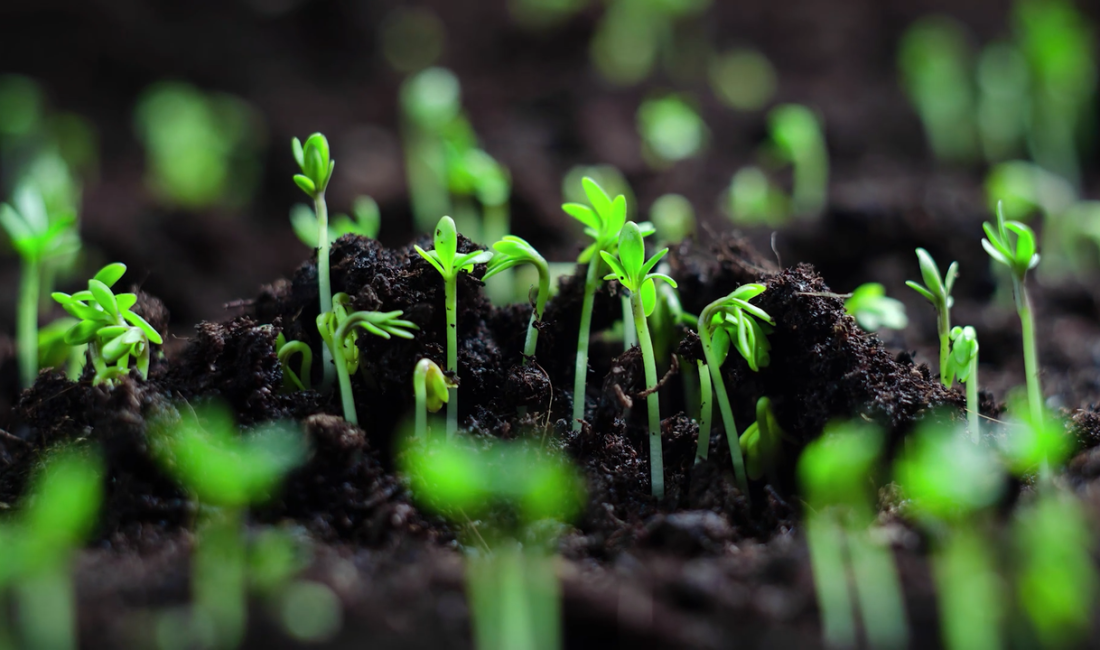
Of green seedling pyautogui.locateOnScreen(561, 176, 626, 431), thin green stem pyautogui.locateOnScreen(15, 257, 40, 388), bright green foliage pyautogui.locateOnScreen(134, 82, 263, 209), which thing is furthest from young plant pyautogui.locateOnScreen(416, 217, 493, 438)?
bright green foliage pyautogui.locateOnScreen(134, 82, 263, 209)

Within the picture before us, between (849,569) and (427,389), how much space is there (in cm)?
55

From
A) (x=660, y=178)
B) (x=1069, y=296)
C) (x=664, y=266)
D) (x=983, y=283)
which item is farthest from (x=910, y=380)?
(x=660, y=178)

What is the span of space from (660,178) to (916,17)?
76.2 inches

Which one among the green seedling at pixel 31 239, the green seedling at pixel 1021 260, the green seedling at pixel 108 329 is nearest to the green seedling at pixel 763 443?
the green seedling at pixel 1021 260

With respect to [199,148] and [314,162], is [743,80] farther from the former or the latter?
[314,162]

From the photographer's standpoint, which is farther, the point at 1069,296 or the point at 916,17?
the point at 916,17

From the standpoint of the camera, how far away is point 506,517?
1.06 m

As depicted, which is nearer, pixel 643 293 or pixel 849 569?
pixel 849 569

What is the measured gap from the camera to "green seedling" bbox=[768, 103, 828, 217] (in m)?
2.36

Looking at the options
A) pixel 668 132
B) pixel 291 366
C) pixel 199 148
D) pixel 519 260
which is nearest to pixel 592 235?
pixel 519 260

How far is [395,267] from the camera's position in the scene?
3.97ft

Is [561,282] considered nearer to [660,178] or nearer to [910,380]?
[910,380]

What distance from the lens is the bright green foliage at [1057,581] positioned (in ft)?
2.41

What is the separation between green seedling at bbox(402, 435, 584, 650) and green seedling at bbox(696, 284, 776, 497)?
0.22m
